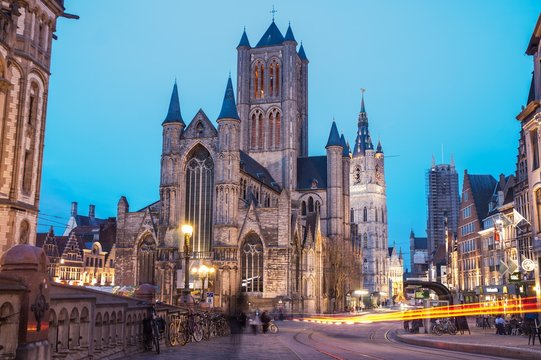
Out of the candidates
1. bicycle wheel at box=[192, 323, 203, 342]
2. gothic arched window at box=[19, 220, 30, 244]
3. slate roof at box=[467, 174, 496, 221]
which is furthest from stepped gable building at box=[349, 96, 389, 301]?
gothic arched window at box=[19, 220, 30, 244]

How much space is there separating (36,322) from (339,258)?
2708 inches

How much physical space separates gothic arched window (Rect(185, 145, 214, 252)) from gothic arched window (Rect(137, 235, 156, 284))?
14.1ft

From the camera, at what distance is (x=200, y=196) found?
5925cm

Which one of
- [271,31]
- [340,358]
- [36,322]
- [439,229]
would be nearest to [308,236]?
[271,31]

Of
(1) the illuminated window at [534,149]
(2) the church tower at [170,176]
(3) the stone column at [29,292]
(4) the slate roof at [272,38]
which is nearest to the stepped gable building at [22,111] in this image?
(3) the stone column at [29,292]

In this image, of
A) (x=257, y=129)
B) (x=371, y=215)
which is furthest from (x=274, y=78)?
(x=371, y=215)

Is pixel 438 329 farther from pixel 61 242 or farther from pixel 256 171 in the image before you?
pixel 61 242

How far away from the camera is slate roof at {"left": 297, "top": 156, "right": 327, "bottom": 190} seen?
3248 inches

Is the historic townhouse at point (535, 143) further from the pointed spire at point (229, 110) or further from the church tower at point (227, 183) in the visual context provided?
the pointed spire at point (229, 110)

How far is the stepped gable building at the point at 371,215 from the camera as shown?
144 metres

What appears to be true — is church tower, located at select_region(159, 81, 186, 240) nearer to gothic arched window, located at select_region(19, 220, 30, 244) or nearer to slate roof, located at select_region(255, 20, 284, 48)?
slate roof, located at select_region(255, 20, 284, 48)

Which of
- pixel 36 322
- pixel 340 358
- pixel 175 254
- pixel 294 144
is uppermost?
pixel 294 144

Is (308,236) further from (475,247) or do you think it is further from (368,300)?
(368,300)

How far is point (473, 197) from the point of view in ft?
211
